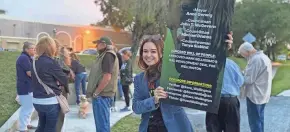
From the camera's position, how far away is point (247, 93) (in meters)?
6.35

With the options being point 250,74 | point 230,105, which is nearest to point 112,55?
point 230,105

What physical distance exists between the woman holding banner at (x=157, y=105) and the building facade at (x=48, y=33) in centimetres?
4196

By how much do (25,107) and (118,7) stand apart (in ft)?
87.0

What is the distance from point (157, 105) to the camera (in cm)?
276

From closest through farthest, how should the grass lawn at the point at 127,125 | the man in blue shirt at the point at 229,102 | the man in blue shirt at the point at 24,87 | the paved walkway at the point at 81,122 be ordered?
the man in blue shirt at the point at 229,102 < the man in blue shirt at the point at 24,87 < the paved walkway at the point at 81,122 < the grass lawn at the point at 127,125

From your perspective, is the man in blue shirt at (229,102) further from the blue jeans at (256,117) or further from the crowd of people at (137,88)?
the blue jeans at (256,117)

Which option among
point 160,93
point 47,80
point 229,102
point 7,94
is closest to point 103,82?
point 47,80

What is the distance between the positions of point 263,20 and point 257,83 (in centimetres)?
4590

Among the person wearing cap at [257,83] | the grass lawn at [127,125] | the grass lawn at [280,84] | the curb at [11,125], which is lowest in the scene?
the grass lawn at [280,84]

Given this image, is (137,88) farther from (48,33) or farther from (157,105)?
(48,33)

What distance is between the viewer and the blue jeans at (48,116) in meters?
4.82

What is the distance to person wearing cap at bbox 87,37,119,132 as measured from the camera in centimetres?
543

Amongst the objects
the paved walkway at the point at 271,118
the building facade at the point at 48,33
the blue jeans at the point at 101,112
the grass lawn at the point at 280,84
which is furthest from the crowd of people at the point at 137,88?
the building facade at the point at 48,33

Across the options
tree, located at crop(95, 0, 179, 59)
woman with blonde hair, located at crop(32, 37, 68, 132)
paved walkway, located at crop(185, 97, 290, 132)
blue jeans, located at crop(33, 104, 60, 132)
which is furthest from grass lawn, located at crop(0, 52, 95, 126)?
tree, located at crop(95, 0, 179, 59)
